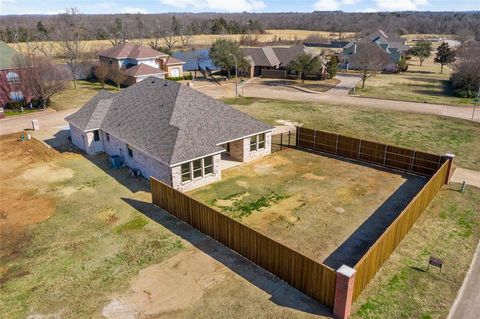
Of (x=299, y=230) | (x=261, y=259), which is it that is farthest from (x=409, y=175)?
(x=261, y=259)

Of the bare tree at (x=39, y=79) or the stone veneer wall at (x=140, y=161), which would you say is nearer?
the stone veneer wall at (x=140, y=161)

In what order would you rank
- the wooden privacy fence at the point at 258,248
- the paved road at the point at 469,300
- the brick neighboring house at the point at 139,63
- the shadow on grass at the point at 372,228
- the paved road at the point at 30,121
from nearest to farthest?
1. the paved road at the point at 469,300
2. the wooden privacy fence at the point at 258,248
3. the shadow on grass at the point at 372,228
4. the paved road at the point at 30,121
5. the brick neighboring house at the point at 139,63

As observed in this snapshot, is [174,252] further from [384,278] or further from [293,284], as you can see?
[384,278]

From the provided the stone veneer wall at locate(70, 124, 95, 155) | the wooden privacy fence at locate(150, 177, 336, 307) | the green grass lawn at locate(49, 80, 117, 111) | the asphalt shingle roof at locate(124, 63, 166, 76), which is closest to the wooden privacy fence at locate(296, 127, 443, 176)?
the wooden privacy fence at locate(150, 177, 336, 307)

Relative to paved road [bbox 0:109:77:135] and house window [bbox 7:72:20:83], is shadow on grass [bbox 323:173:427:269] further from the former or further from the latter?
house window [bbox 7:72:20:83]

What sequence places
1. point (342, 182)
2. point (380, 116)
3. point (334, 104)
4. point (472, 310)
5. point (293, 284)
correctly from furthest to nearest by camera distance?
point (334, 104) < point (380, 116) < point (342, 182) < point (293, 284) < point (472, 310)

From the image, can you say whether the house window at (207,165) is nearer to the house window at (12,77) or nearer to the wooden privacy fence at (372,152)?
the wooden privacy fence at (372,152)

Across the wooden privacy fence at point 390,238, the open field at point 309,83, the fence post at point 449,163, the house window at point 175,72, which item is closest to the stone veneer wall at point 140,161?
the wooden privacy fence at point 390,238
